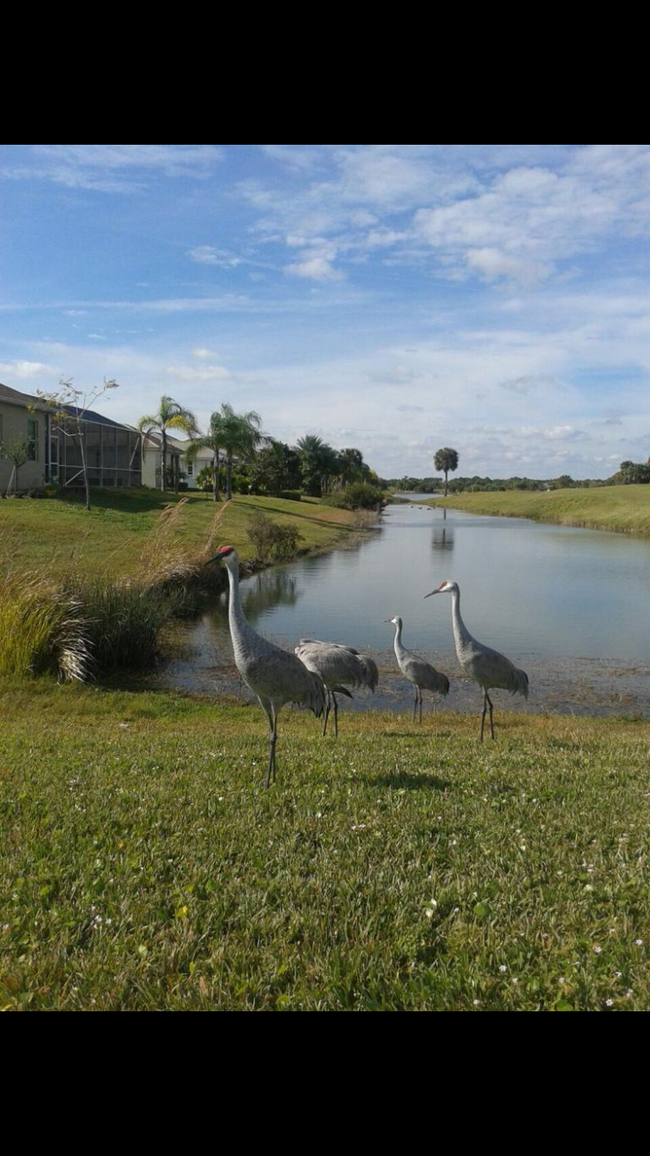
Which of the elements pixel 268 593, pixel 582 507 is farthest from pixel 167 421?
pixel 582 507

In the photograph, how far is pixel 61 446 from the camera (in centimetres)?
4169

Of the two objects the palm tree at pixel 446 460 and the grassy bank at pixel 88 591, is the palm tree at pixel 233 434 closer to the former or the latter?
the grassy bank at pixel 88 591

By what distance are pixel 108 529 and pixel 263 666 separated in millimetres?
25549

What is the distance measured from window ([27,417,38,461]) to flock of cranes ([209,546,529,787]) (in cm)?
2948

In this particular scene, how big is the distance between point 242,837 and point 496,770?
3.08m

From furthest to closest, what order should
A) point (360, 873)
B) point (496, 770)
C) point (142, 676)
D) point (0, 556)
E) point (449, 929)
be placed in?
point (0, 556), point (142, 676), point (496, 770), point (360, 873), point (449, 929)

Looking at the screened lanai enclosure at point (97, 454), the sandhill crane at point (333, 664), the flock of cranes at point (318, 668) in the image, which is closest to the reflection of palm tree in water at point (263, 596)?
the flock of cranes at point (318, 668)

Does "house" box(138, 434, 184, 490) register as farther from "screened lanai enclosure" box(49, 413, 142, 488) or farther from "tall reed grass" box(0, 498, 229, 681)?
"tall reed grass" box(0, 498, 229, 681)

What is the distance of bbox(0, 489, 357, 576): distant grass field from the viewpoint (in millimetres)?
19484

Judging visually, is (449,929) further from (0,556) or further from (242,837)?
(0,556)
